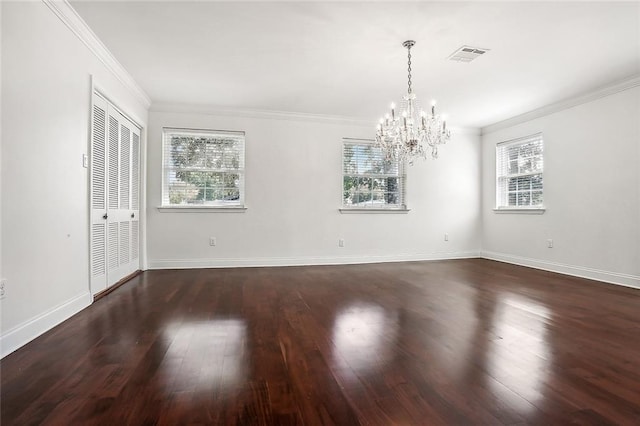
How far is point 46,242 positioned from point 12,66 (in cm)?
117

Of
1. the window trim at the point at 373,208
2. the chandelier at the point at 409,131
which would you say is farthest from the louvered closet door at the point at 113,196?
the window trim at the point at 373,208

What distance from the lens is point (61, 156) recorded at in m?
2.47

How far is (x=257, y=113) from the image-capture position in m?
4.94

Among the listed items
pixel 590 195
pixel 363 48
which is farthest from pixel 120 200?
pixel 590 195

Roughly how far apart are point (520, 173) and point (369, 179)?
2.48 m

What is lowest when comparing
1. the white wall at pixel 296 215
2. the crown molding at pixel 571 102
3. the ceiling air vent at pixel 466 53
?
the white wall at pixel 296 215

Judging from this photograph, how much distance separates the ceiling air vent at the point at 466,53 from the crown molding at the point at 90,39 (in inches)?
131

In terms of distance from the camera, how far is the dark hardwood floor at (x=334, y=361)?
1.35 meters

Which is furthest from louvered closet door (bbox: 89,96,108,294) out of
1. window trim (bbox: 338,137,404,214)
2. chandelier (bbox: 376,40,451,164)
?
window trim (bbox: 338,137,404,214)

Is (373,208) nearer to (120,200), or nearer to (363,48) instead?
(363,48)

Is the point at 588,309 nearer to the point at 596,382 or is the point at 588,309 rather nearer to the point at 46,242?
the point at 596,382

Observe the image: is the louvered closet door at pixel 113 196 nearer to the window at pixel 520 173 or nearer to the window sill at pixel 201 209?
the window sill at pixel 201 209

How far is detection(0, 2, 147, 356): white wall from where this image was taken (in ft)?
6.35

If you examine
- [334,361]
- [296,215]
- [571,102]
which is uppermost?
[571,102]
